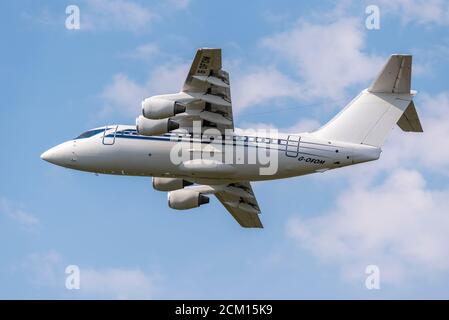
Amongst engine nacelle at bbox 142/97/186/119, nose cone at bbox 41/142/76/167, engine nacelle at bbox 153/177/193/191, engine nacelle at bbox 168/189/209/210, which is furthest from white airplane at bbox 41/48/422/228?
engine nacelle at bbox 168/189/209/210

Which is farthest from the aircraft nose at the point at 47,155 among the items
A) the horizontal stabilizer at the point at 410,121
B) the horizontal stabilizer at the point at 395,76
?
the horizontal stabilizer at the point at 410,121

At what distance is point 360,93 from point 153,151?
6841 mm

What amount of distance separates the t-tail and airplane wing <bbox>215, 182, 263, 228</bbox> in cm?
420

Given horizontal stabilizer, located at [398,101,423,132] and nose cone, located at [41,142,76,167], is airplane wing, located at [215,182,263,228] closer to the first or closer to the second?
nose cone, located at [41,142,76,167]

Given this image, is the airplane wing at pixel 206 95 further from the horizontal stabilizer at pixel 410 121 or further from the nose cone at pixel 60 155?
the horizontal stabilizer at pixel 410 121

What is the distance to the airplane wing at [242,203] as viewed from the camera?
125ft

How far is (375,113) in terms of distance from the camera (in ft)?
115

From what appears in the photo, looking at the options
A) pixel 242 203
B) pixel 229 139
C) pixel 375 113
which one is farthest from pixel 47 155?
pixel 375 113

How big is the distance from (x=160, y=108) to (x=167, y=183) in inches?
166

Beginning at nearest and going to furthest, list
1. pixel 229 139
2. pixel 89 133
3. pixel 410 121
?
pixel 229 139 < pixel 410 121 < pixel 89 133

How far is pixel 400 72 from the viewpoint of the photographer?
3434 cm

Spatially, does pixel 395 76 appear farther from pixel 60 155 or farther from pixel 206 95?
pixel 60 155

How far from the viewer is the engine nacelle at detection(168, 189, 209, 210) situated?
3850 cm
